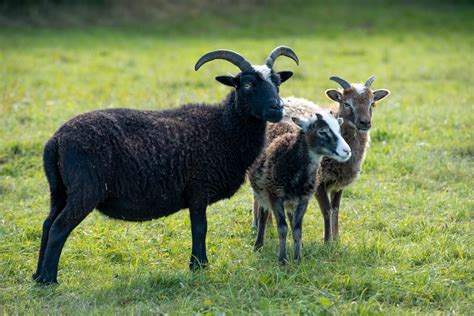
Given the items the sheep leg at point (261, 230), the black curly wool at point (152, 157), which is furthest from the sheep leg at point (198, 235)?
the sheep leg at point (261, 230)

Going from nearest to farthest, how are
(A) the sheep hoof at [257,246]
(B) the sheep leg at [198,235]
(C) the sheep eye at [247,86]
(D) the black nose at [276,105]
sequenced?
(B) the sheep leg at [198,235] → (D) the black nose at [276,105] → (C) the sheep eye at [247,86] → (A) the sheep hoof at [257,246]

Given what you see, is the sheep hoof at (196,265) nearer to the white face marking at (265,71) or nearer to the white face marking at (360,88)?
the white face marking at (265,71)

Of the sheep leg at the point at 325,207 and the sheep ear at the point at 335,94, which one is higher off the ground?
the sheep ear at the point at 335,94

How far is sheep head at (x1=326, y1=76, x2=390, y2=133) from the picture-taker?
8.63 metres

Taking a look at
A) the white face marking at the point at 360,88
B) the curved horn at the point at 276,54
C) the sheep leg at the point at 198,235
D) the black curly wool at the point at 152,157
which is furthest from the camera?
the white face marking at the point at 360,88

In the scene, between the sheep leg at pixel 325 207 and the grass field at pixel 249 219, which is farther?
the sheep leg at pixel 325 207

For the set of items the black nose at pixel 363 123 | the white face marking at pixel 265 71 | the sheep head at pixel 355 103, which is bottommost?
the black nose at pixel 363 123

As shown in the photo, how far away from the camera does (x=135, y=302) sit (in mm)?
6586

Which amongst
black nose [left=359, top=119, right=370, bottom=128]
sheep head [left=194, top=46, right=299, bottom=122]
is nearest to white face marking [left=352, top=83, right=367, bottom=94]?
black nose [left=359, top=119, right=370, bottom=128]

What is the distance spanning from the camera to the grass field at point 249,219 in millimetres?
6559

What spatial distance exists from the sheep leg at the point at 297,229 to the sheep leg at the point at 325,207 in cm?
66

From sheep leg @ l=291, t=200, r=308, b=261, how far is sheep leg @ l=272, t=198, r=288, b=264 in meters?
0.10

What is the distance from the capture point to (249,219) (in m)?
9.23

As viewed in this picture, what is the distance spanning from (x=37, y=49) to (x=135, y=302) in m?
16.6
